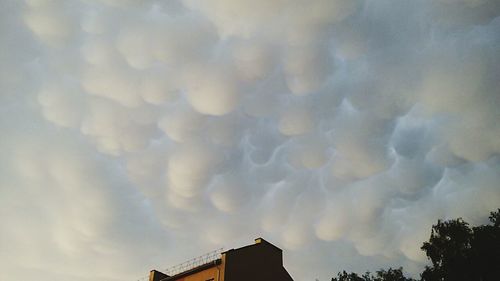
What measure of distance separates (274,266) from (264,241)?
238 cm

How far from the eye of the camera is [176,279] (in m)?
29.0

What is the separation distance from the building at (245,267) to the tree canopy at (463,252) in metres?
16.7

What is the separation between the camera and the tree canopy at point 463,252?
1222 inches

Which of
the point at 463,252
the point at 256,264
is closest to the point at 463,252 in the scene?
the point at 463,252

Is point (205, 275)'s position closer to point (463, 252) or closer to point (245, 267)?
point (245, 267)

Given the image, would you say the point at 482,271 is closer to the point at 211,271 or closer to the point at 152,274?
the point at 211,271

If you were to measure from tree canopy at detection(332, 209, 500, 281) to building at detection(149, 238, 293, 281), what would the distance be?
16713 mm

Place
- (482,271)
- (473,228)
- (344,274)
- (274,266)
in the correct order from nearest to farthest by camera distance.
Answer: (274,266), (482,271), (473,228), (344,274)

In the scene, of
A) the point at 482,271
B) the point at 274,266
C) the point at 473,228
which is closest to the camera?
the point at 274,266

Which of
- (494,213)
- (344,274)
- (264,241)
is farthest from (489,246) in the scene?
(264,241)

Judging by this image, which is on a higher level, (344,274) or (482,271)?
(344,274)

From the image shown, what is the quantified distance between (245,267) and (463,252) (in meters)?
23.6

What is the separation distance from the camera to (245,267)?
2641 centimetres

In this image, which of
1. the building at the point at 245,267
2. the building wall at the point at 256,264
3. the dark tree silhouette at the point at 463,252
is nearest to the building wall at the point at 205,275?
the building at the point at 245,267
